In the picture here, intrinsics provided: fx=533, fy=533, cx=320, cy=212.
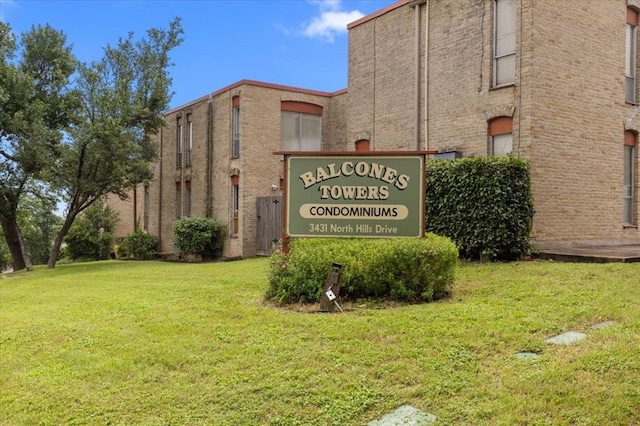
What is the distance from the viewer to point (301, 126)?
74.0 ft

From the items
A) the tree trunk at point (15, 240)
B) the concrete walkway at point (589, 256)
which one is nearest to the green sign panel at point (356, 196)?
the concrete walkway at point (589, 256)

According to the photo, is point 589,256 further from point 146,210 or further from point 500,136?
point 146,210

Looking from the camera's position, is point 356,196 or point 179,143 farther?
point 179,143

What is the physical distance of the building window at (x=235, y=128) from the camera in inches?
846

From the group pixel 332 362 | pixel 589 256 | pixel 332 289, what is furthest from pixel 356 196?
pixel 589 256

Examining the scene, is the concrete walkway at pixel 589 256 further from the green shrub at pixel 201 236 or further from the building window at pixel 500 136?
the green shrub at pixel 201 236

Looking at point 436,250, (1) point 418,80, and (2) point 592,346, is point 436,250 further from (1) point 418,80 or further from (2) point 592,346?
(1) point 418,80

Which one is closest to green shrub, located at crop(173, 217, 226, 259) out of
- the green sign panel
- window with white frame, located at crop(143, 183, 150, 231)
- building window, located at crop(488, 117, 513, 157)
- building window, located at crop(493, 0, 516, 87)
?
window with white frame, located at crop(143, 183, 150, 231)

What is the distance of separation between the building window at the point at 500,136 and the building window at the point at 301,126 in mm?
9839

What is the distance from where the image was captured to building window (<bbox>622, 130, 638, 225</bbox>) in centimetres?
1538

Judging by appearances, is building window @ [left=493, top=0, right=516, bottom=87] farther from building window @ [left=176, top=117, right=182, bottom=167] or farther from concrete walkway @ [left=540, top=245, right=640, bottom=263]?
building window @ [left=176, top=117, right=182, bottom=167]

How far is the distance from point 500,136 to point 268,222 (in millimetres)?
9615

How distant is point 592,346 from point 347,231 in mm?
4094

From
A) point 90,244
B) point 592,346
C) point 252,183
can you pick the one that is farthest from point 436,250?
point 90,244
